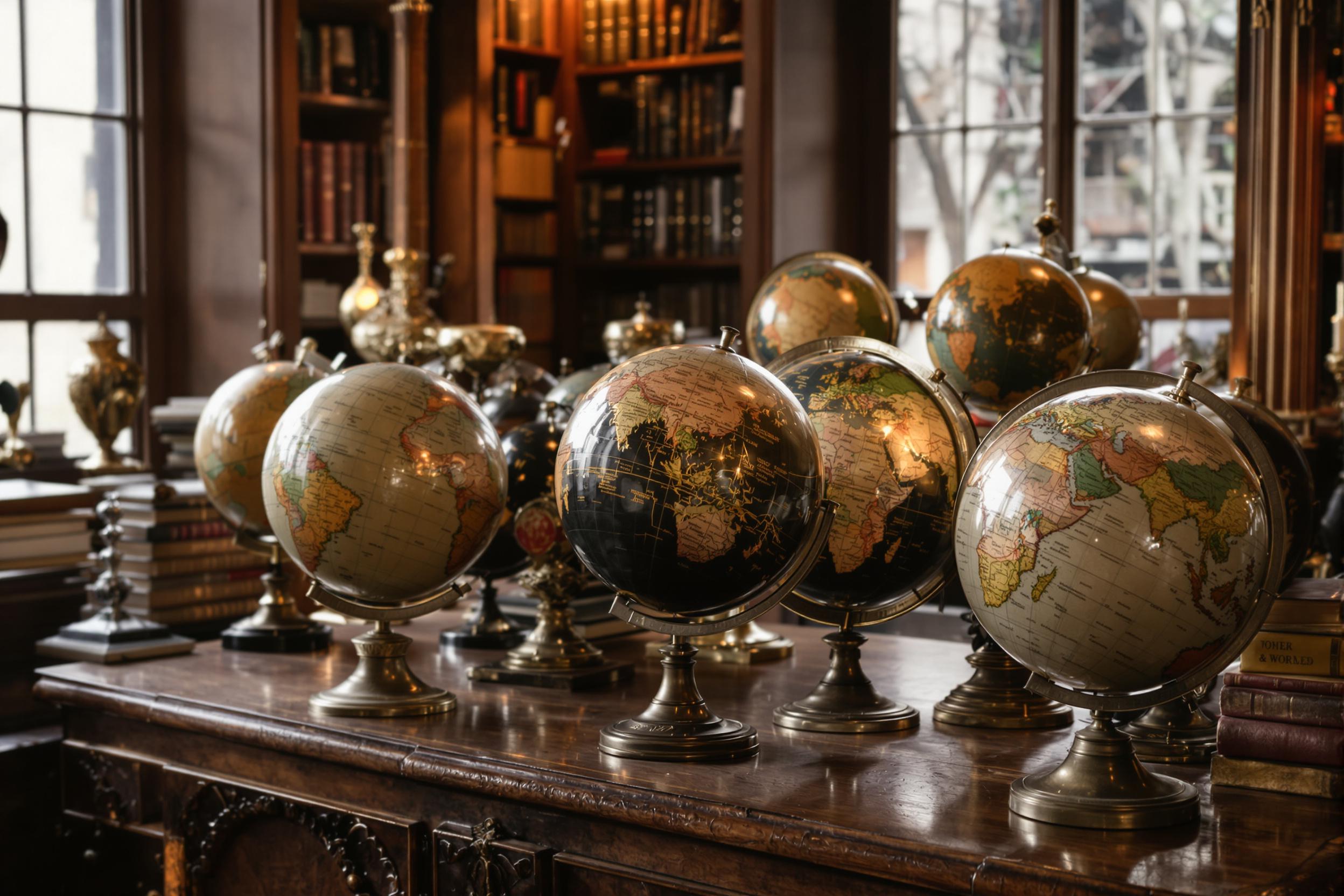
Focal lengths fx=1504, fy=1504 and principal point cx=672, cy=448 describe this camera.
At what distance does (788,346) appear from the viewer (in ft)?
10.3

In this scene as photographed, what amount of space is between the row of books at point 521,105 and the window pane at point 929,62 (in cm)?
167

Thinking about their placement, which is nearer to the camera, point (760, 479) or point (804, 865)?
point (804, 865)

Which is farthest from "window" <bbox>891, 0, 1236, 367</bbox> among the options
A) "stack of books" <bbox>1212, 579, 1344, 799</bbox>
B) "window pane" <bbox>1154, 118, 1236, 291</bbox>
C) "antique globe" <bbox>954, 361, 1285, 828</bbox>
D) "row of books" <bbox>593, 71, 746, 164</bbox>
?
"antique globe" <bbox>954, 361, 1285, 828</bbox>

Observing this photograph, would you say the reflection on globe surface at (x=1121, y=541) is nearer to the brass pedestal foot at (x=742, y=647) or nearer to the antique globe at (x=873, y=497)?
the antique globe at (x=873, y=497)

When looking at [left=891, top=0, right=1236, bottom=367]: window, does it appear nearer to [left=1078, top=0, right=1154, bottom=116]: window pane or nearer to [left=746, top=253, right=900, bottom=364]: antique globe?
[left=1078, top=0, right=1154, bottom=116]: window pane

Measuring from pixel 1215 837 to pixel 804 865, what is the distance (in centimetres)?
52

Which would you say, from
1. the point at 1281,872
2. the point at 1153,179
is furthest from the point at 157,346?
the point at 1281,872

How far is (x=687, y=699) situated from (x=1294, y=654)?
2.91 ft

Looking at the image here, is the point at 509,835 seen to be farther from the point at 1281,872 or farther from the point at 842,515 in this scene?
the point at 1281,872

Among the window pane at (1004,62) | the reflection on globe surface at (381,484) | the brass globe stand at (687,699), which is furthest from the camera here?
the window pane at (1004,62)

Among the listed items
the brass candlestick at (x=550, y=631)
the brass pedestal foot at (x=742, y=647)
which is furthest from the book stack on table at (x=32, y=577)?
the brass pedestal foot at (x=742, y=647)

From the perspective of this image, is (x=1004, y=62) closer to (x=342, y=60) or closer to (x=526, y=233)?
(x=526, y=233)

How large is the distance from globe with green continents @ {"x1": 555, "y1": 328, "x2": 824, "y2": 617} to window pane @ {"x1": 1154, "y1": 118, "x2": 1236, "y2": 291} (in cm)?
477

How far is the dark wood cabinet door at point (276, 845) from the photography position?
2.46 meters
